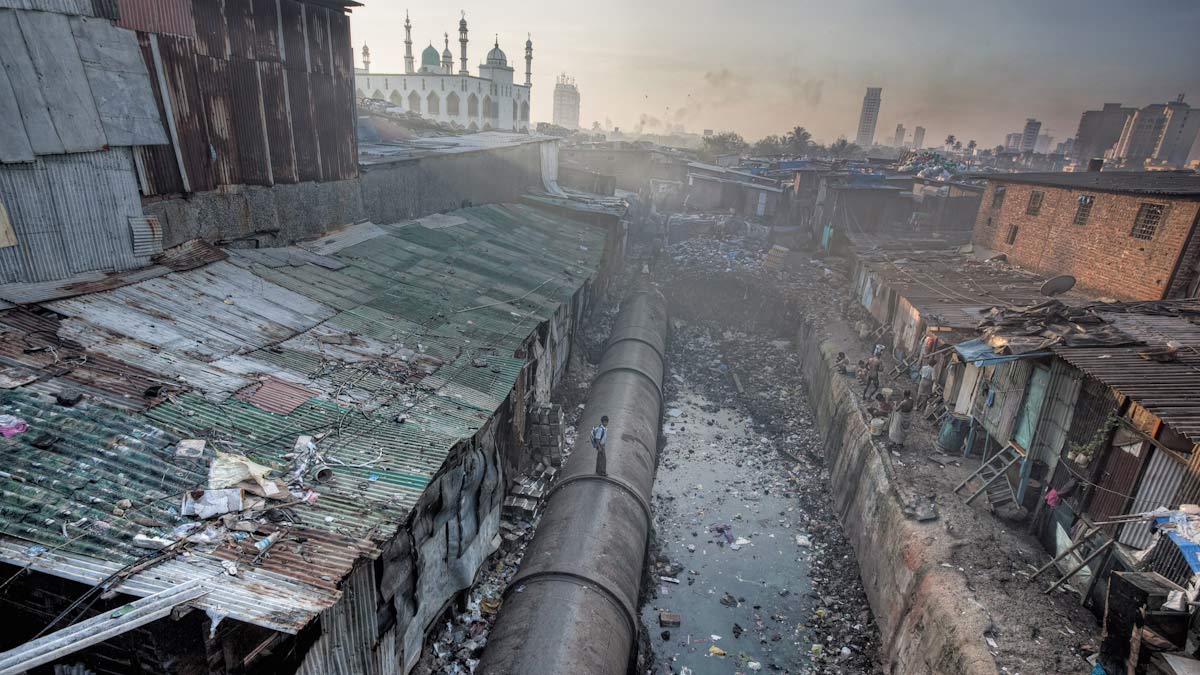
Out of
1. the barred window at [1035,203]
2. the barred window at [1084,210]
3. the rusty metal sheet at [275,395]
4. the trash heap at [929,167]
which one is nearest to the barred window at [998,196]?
the barred window at [1035,203]

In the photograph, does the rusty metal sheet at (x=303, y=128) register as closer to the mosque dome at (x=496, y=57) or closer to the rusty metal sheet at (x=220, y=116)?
the rusty metal sheet at (x=220, y=116)

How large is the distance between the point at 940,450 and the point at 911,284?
6794 mm

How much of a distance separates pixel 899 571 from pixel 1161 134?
90.6 metres

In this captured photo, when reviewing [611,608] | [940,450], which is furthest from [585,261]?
[611,608]

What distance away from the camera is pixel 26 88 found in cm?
756

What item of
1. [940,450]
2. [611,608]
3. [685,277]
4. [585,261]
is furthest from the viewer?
[685,277]

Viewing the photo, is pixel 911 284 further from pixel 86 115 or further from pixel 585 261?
pixel 86 115

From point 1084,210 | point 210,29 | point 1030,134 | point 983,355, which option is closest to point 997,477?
point 983,355

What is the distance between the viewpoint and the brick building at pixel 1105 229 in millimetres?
14758

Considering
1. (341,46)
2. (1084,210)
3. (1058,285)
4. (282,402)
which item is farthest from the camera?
(1084,210)

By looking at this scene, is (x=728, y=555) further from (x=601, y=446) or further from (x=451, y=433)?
(x=451, y=433)

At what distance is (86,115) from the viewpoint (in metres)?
8.37

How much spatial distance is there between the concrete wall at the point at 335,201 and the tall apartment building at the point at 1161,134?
78.3 metres

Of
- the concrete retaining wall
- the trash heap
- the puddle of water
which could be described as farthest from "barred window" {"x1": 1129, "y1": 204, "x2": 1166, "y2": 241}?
the trash heap
